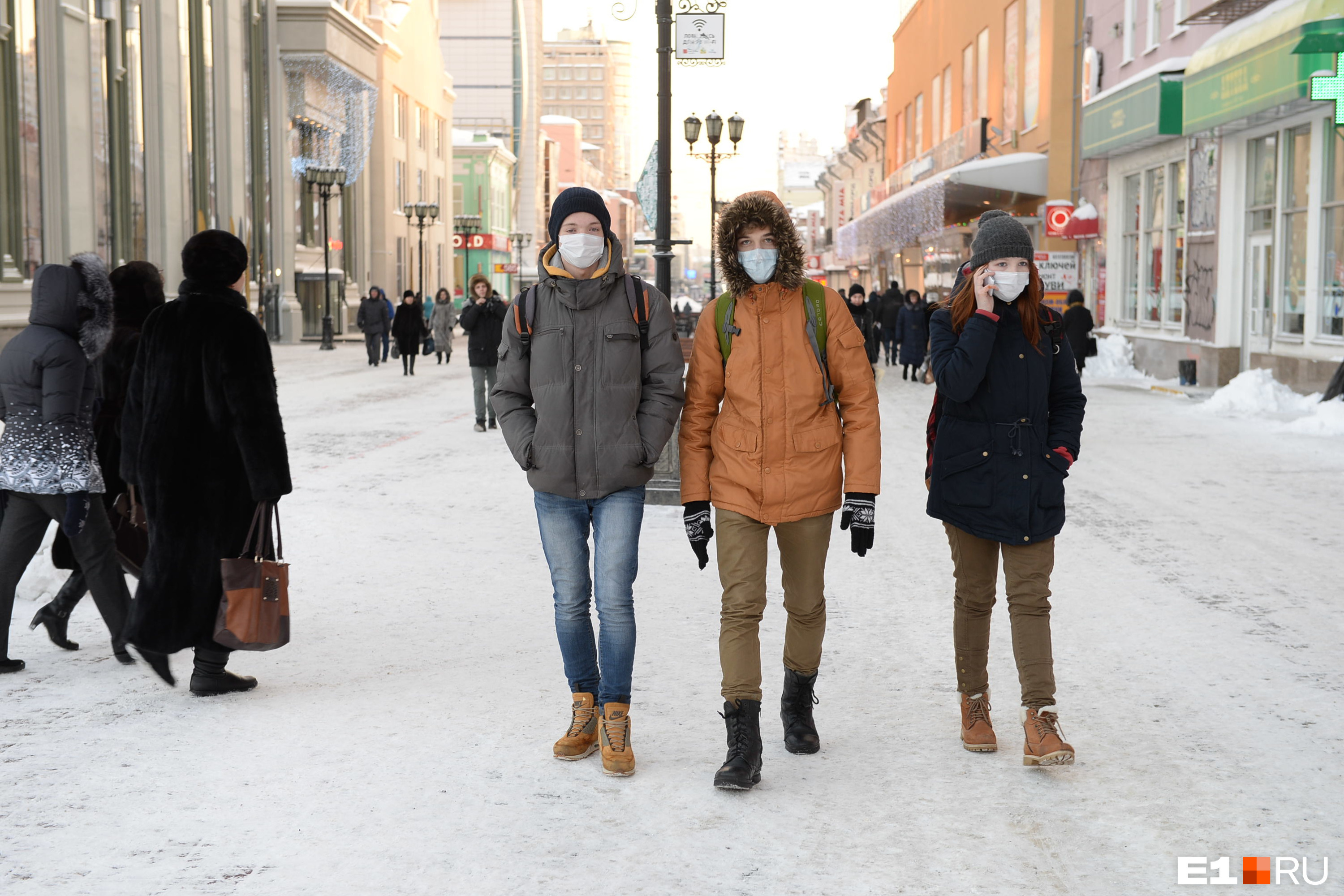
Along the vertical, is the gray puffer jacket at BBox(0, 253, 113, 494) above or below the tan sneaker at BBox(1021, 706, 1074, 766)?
above

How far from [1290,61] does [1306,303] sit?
398cm

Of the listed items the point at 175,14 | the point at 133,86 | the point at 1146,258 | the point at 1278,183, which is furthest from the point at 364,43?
the point at 1278,183

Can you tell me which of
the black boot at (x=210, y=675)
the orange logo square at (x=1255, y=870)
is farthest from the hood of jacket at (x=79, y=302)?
the orange logo square at (x=1255, y=870)

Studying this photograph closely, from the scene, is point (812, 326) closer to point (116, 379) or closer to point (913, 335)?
point (116, 379)

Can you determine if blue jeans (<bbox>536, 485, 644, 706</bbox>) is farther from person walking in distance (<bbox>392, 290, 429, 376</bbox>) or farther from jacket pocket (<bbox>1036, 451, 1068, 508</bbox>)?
person walking in distance (<bbox>392, 290, 429, 376</bbox>)

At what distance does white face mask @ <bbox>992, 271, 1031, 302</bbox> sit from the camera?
14.7 ft

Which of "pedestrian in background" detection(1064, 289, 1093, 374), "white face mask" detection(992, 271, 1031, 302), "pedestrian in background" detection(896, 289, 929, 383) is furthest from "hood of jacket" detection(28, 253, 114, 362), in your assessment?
"pedestrian in background" detection(896, 289, 929, 383)

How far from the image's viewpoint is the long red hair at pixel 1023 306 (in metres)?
4.58

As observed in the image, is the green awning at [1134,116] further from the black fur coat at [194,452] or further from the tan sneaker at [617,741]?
the tan sneaker at [617,741]

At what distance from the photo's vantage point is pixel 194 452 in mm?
5289

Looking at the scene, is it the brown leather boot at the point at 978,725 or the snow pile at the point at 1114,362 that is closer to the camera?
the brown leather boot at the point at 978,725

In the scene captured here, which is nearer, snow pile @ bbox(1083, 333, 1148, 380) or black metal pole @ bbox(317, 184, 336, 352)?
snow pile @ bbox(1083, 333, 1148, 380)

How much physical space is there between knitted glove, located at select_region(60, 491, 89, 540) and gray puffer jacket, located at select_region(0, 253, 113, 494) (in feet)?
0.11

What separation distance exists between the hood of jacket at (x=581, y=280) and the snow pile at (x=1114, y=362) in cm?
2149
